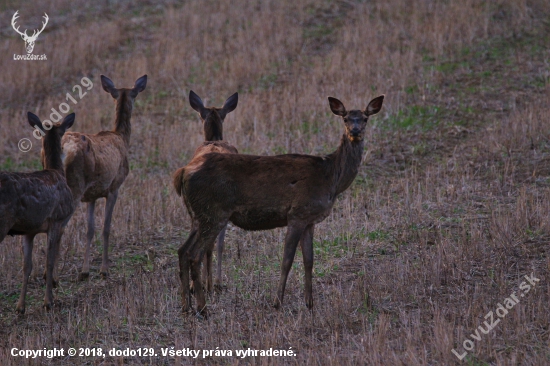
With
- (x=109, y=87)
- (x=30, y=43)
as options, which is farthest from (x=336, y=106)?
(x=30, y=43)

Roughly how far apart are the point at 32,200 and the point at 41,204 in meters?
0.16

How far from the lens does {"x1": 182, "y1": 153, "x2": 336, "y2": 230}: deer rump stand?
8.51m

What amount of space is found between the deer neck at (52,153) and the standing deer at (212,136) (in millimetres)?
1764

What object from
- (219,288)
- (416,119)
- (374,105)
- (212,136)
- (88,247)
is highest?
(416,119)

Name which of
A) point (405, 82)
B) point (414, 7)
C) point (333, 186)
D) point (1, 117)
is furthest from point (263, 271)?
point (414, 7)

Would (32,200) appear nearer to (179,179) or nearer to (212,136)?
(179,179)

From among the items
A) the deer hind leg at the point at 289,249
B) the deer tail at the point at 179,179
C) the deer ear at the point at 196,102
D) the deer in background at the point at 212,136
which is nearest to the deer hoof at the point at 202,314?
the deer hind leg at the point at 289,249

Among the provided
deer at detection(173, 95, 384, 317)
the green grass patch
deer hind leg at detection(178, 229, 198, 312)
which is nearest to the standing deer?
deer hind leg at detection(178, 229, 198, 312)

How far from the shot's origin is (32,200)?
884cm

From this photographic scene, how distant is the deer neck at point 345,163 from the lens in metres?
8.88

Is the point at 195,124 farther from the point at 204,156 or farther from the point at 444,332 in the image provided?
the point at 444,332

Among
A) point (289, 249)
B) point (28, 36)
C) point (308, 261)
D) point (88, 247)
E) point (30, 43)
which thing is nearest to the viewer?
point (289, 249)

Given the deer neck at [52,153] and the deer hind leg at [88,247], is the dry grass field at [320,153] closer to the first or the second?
the deer hind leg at [88,247]

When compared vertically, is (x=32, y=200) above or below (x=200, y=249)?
above
